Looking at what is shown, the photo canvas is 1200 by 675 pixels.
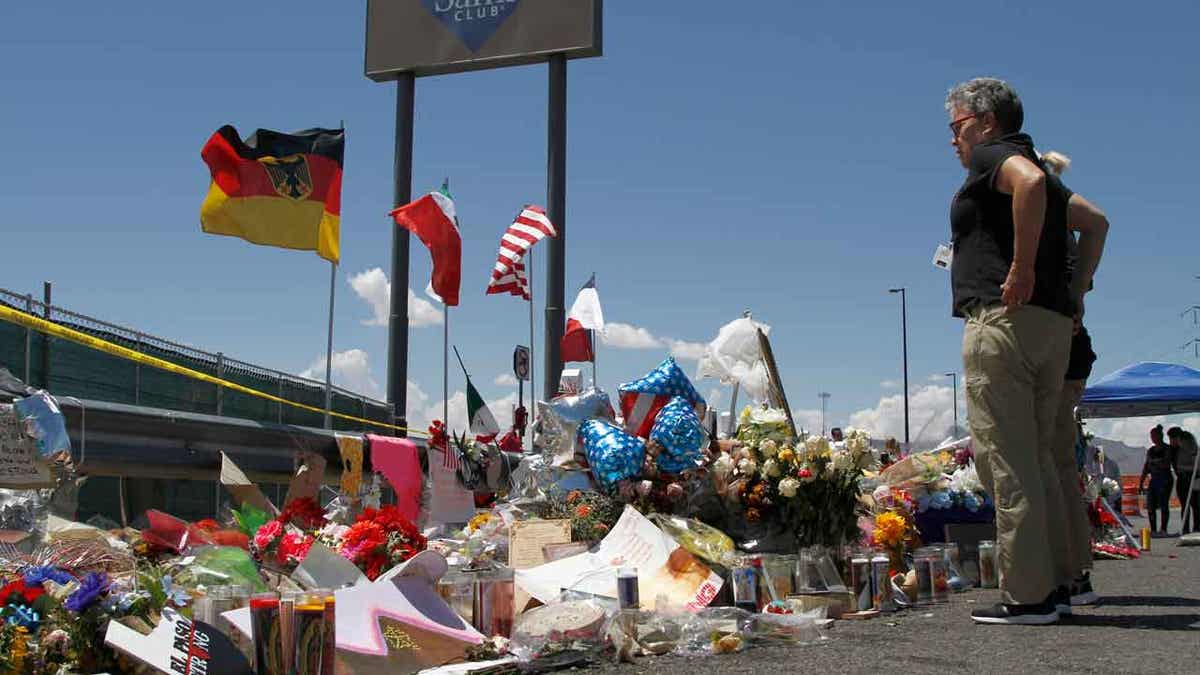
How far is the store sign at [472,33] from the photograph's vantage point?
67.4ft

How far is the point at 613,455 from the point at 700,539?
29.2 inches

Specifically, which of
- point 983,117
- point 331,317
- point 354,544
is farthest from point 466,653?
point 331,317

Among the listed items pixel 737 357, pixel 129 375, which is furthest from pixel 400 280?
pixel 737 357

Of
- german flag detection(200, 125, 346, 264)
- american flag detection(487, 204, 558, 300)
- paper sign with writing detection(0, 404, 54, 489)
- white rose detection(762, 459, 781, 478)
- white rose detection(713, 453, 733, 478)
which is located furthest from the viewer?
american flag detection(487, 204, 558, 300)

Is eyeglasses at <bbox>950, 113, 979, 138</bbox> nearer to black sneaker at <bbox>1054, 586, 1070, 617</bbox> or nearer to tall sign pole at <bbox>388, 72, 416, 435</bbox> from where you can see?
black sneaker at <bbox>1054, 586, 1070, 617</bbox>

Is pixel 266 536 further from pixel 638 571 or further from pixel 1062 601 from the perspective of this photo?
pixel 1062 601

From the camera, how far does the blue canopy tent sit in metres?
13.9

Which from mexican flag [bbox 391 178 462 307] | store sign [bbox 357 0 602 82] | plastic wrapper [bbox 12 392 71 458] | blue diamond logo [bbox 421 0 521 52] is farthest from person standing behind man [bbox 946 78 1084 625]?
blue diamond logo [bbox 421 0 521 52]

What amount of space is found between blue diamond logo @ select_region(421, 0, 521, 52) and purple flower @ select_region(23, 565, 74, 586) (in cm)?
1884

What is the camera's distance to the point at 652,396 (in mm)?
5789

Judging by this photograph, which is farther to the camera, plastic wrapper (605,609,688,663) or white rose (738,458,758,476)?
white rose (738,458,758,476)

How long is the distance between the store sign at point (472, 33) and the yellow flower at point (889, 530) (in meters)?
15.9

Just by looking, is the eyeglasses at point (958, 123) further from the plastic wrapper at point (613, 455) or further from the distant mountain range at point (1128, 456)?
the distant mountain range at point (1128, 456)

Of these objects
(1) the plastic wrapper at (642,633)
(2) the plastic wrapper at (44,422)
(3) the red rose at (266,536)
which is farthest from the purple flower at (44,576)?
(2) the plastic wrapper at (44,422)
